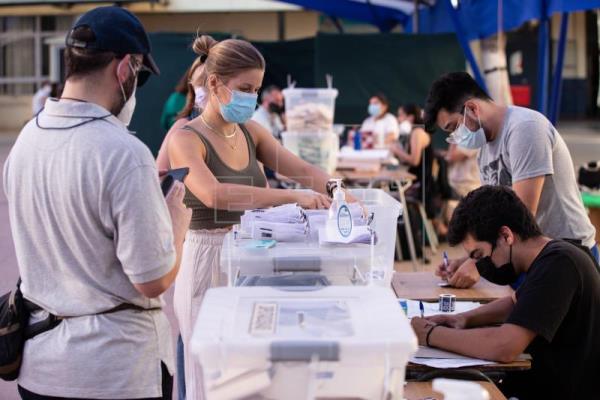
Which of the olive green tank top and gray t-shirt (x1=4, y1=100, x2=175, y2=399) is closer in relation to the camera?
gray t-shirt (x1=4, y1=100, x2=175, y2=399)

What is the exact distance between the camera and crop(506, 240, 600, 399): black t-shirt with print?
2811 millimetres

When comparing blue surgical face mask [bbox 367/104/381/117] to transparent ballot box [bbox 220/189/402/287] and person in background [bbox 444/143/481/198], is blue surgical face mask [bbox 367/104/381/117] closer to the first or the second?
person in background [bbox 444/143/481/198]

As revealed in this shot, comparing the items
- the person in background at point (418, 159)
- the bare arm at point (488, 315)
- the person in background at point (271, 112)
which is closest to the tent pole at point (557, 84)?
the person in background at point (418, 159)

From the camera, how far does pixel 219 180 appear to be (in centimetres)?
316

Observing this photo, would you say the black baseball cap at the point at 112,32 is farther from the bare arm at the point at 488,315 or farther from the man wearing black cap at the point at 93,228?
the bare arm at the point at 488,315

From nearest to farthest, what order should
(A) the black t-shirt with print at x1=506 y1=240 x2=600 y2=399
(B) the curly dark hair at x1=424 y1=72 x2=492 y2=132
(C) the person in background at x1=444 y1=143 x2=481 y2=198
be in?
(A) the black t-shirt with print at x1=506 y1=240 x2=600 y2=399
(B) the curly dark hair at x1=424 y1=72 x2=492 y2=132
(C) the person in background at x1=444 y1=143 x2=481 y2=198

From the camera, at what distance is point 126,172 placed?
6.68ft

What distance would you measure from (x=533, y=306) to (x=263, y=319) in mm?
1277

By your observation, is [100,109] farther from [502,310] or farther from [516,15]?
[516,15]

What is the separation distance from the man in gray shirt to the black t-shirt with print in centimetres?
82

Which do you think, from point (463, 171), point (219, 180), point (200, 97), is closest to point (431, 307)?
point (219, 180)

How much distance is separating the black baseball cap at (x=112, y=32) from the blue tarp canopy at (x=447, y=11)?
20.0 ft

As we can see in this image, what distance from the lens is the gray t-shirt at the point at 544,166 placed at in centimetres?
365

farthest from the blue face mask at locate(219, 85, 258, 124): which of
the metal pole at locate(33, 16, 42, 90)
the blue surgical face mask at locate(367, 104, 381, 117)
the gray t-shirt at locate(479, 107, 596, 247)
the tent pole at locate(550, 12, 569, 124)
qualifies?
the metal pole at locate(33, 16, 42, 90)
